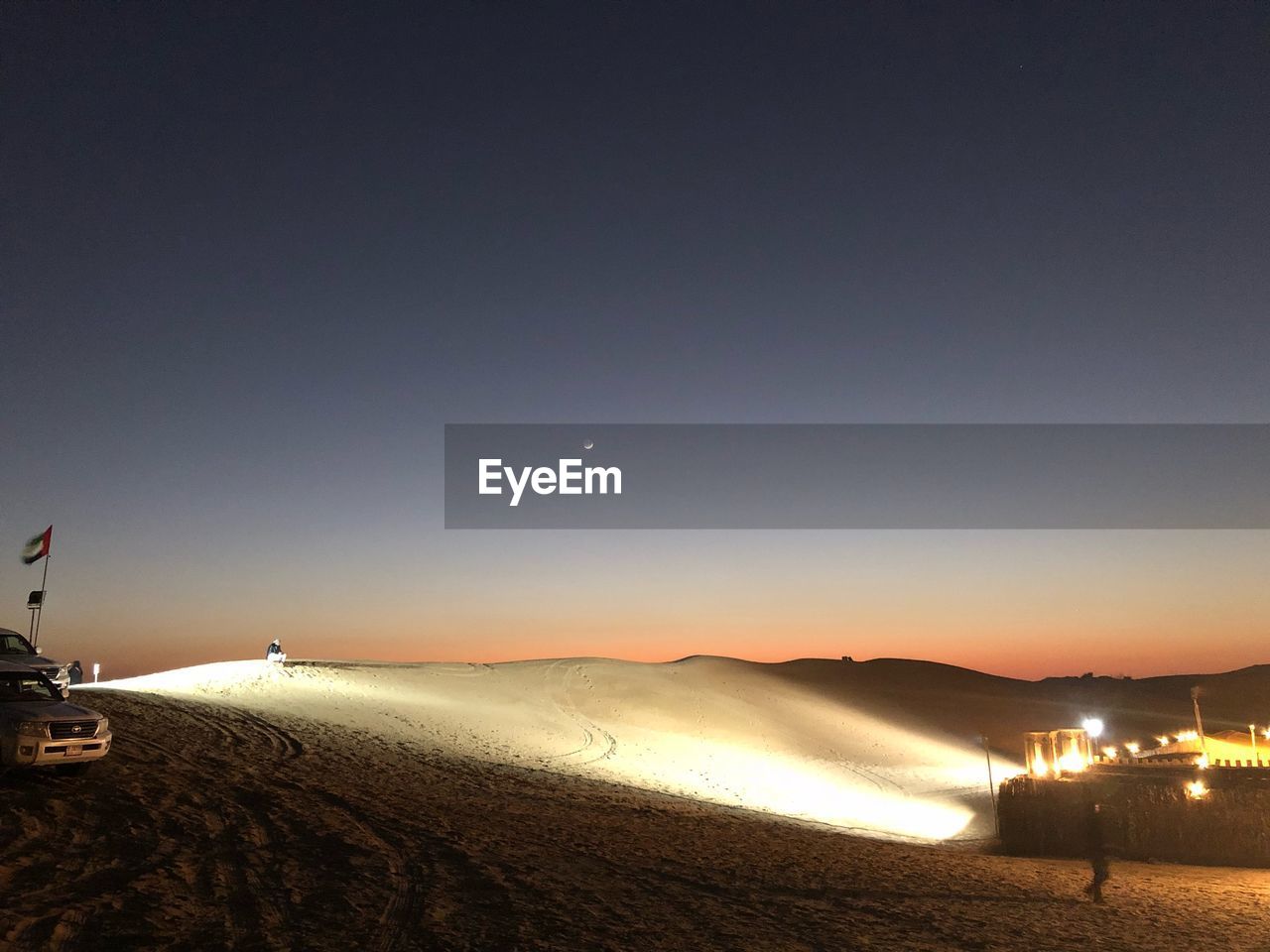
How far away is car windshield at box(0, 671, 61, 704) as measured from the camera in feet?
40.8

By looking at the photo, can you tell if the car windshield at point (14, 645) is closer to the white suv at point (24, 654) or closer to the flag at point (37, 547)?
the white suv at point (24, 654)

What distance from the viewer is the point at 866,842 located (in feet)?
53.1

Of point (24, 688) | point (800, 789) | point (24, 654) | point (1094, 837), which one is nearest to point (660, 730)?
point (800, 789)

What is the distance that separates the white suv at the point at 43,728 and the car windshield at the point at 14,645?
304 centimetres

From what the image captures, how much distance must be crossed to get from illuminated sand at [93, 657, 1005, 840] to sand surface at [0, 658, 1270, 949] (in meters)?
0.32

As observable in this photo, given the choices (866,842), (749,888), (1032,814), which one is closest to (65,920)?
(749,888)

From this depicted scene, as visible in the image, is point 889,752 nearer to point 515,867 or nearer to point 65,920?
point 515,867

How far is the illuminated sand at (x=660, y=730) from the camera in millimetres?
23594

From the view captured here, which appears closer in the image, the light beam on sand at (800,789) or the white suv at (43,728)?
the white suv at (43,728)

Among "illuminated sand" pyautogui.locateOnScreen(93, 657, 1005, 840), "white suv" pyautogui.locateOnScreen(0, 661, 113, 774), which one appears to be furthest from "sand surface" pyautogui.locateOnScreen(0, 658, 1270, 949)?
"white suv" pyautogui.locateOnScreen(0, 661, 113, 774)

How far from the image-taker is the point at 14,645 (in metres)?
15.8

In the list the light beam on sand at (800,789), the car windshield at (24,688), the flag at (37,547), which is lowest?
the light beam on sand at (800,789)

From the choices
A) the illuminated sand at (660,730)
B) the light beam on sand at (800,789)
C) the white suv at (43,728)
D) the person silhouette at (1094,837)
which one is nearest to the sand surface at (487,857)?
the light beam on sand at (800,789)

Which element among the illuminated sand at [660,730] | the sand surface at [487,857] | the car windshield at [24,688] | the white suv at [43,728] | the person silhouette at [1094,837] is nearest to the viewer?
the sand surface at [487,857]
